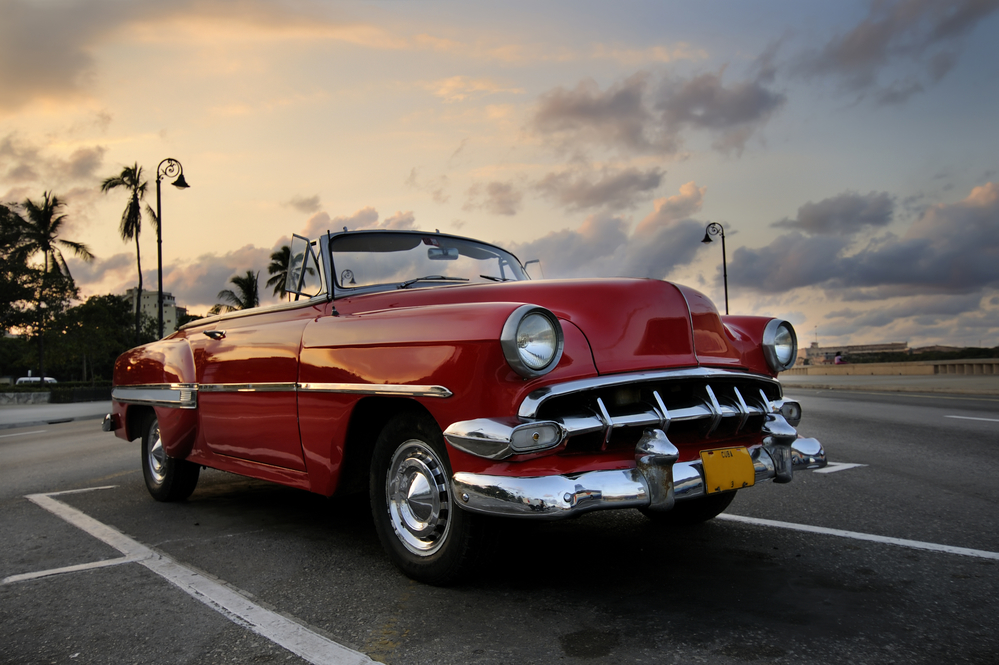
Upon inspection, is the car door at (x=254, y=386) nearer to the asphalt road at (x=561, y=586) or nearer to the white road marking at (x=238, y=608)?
the asphalt road at (x=561, y=586)

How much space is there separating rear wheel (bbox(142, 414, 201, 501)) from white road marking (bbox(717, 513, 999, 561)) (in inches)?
141

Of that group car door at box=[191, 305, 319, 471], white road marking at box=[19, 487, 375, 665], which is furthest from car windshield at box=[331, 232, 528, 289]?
white road marking at box=[19, 487, 375, 665]

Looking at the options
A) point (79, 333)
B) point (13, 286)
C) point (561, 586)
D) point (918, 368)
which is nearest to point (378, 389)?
point (561, 586)

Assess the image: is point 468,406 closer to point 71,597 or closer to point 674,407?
point 674,407

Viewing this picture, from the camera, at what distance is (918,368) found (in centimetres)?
2941

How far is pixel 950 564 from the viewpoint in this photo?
3.15 metres

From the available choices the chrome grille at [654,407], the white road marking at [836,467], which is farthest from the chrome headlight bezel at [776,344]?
the white road marking at [836,467]

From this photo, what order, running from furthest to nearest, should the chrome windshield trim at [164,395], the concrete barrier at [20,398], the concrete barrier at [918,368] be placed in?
the concrete barrier at [20,398], the concrete barrier at [918,368], the chrome windshield trim at [164,395]

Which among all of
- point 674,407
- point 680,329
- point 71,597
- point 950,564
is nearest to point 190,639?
point 71,597

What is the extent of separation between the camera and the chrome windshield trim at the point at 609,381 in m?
2.66

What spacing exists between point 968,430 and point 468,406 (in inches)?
295

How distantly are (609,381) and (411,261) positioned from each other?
2011mm

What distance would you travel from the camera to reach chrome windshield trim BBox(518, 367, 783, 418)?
266 cm

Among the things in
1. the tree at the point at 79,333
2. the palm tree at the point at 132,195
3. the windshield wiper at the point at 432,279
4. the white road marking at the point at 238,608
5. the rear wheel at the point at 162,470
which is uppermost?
the palm tree at the point at 132,195
